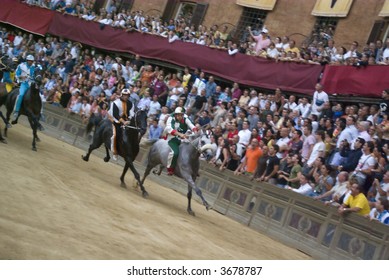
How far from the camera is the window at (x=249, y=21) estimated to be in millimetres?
29172

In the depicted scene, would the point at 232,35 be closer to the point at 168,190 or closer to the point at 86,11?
the point at 86,11

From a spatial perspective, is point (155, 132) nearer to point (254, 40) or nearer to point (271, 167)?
point (271, 167)

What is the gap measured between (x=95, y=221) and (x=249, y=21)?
A: 21304 millimetres

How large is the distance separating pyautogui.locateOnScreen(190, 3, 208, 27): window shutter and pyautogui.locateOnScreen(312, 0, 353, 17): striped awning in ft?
24.0

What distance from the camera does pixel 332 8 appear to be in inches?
1000

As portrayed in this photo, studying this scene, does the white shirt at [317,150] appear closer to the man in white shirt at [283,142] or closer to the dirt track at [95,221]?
Answer: the man in white shirt at [283,142]

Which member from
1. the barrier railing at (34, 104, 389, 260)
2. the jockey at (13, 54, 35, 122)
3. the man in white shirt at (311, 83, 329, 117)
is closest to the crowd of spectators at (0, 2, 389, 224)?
the man in white shirt at (311, 83, 329, 117)

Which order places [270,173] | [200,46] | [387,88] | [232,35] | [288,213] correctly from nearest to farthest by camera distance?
[288,213] < [270,173] < [387,88] < [200,46] < [232,35]

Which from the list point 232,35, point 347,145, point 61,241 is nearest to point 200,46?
point 232,35

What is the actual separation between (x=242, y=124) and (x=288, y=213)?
16.9 ft

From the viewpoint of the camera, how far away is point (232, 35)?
29.6 meters

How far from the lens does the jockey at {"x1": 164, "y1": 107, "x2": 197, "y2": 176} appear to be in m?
14.6

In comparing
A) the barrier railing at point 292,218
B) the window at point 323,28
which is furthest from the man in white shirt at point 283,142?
the window at point 323,28

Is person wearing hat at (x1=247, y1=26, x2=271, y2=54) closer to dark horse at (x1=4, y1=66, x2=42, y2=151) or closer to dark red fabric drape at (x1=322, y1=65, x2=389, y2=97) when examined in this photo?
dark red fabric drape at (x1=322, y1=65, x2=389, y2=97)
